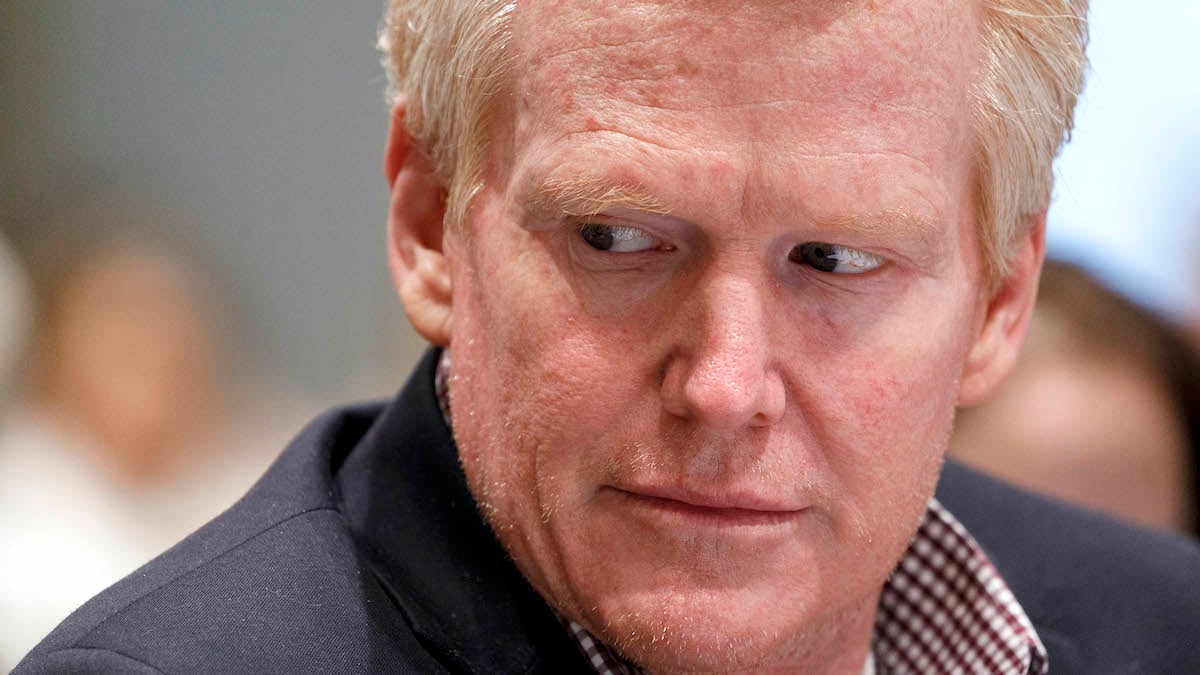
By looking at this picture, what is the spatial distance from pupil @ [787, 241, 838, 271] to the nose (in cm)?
7

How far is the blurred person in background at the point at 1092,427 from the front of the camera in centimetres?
299

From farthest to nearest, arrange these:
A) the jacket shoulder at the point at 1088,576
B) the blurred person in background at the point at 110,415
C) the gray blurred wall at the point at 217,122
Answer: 1. the gray blurred wall at the point at 217,122
2. the blurred person in background at the point at 110,415
3. the jacket shoulder at the point at 1088,576

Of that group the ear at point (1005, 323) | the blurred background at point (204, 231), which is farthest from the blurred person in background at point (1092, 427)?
the ear at point (1005, 323)

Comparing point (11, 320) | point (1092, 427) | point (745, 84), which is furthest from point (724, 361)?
point (11, 320)

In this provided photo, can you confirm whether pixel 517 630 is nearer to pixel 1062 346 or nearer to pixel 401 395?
pixel 401 395

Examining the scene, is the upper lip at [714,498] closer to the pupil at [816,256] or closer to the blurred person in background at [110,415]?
the pupil at [816,256]

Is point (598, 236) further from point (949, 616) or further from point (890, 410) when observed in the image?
point (949, 616)

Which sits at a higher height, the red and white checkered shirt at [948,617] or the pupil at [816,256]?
the pupil at [816,256]

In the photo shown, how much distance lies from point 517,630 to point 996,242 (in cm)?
73

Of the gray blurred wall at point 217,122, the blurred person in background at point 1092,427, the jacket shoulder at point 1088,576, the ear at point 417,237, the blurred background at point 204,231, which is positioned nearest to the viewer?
the ear at point 417,237

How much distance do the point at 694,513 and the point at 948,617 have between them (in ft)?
2.29

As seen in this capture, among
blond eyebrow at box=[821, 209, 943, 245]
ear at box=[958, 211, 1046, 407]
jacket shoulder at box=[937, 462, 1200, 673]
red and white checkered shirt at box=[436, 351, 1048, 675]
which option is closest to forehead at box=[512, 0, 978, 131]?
blond eyebrow at box=[821, 209, 943, 245]

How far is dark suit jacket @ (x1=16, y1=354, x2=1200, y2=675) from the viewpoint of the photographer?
1.49 m

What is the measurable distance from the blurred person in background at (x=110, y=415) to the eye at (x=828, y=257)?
2904 mm
